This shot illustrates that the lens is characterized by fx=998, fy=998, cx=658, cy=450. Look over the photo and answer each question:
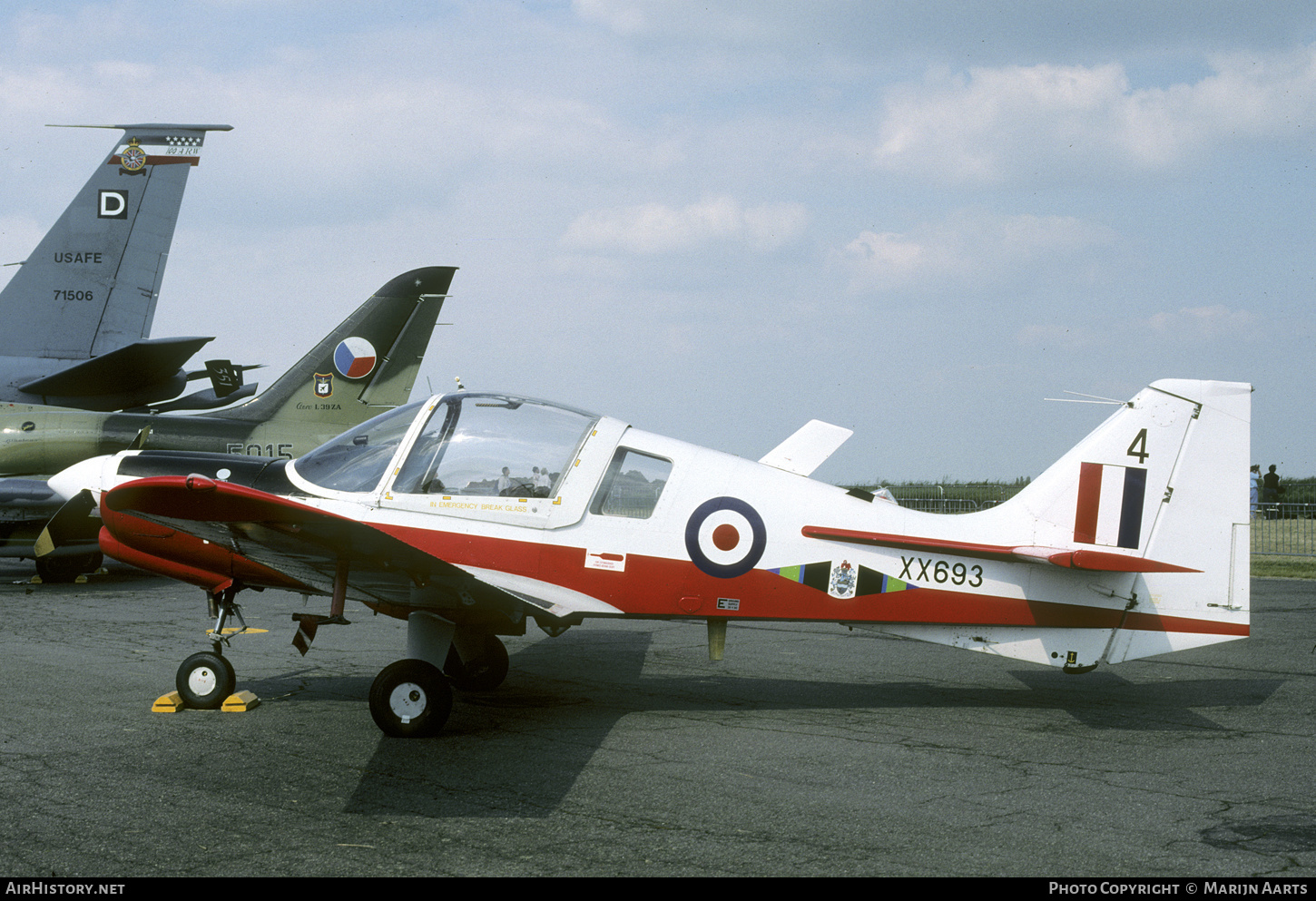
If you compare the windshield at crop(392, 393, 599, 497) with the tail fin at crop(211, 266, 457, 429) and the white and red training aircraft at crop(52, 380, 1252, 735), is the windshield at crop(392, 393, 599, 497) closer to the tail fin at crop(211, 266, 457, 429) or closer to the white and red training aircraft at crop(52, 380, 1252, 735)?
the white and red training aircraft at crop(52, 380, 1252, 735)

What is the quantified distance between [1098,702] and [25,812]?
6421 mm

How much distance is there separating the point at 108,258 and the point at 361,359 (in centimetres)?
766

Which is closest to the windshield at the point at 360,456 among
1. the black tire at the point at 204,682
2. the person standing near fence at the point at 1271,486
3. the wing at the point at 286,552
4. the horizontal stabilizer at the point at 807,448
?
the wing at the point at 286,552

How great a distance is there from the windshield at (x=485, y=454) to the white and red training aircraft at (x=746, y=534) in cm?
1

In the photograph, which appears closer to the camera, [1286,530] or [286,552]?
[286,552]

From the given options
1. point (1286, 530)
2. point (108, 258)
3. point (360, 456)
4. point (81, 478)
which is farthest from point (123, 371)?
point (1286, 530)

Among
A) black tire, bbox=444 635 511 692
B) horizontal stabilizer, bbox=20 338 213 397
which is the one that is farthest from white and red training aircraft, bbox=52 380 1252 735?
horizontal stabilizer, bbox=20 338 213 397

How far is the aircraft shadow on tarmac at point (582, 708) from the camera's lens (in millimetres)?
4773

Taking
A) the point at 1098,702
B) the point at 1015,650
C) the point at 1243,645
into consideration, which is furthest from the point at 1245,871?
the point at 1243,645

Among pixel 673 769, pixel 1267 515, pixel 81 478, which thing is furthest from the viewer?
pixel 1267 515

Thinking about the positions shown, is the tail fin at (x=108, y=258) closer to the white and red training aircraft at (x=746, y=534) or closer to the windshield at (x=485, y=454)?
the white and red training aircraft at (x=746, y=534)

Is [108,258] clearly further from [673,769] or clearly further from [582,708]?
[673,769]

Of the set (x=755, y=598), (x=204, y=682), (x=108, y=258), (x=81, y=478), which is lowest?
(x=204, y=682)

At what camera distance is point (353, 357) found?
15.7m
